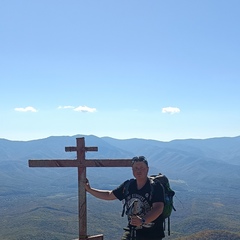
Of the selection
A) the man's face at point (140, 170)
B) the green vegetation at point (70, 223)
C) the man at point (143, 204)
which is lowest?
the green vegetation at point (70, 223)

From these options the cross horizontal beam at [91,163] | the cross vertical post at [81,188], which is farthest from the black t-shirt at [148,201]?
the cross vertical post at [81,188]

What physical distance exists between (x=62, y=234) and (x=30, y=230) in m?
10.3

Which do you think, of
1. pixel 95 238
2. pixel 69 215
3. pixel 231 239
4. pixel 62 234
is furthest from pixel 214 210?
pixel 95 238

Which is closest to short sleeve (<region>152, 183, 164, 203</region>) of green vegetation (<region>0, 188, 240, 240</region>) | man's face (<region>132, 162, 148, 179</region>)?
man's face (<region>132, 162, 148, 179</region>)

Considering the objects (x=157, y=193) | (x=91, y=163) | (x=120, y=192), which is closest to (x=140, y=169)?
(x=157, y=193)

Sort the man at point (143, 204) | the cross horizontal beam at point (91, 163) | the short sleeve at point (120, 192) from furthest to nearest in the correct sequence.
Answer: the cross horizontal beam at point (91, 163) → the short sleeve at point (120, 192) → the man at point (143, 204)

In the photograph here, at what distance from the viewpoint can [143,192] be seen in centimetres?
627

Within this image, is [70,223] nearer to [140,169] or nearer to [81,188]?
[81,188]

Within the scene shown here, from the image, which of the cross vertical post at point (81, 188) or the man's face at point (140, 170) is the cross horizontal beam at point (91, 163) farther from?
the man's face at point (140, 170)

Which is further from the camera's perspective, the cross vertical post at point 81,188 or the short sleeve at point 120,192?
the cross vertical post at point 81,188

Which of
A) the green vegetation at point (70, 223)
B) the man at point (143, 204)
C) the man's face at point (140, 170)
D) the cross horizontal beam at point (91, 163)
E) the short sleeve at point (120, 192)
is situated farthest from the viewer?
the green vegetation at point (70, 223)

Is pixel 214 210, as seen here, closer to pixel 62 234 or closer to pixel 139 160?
pixel 62 234

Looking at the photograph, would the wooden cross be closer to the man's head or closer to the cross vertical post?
the cross vertical post

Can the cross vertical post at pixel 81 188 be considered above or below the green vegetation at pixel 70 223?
above
